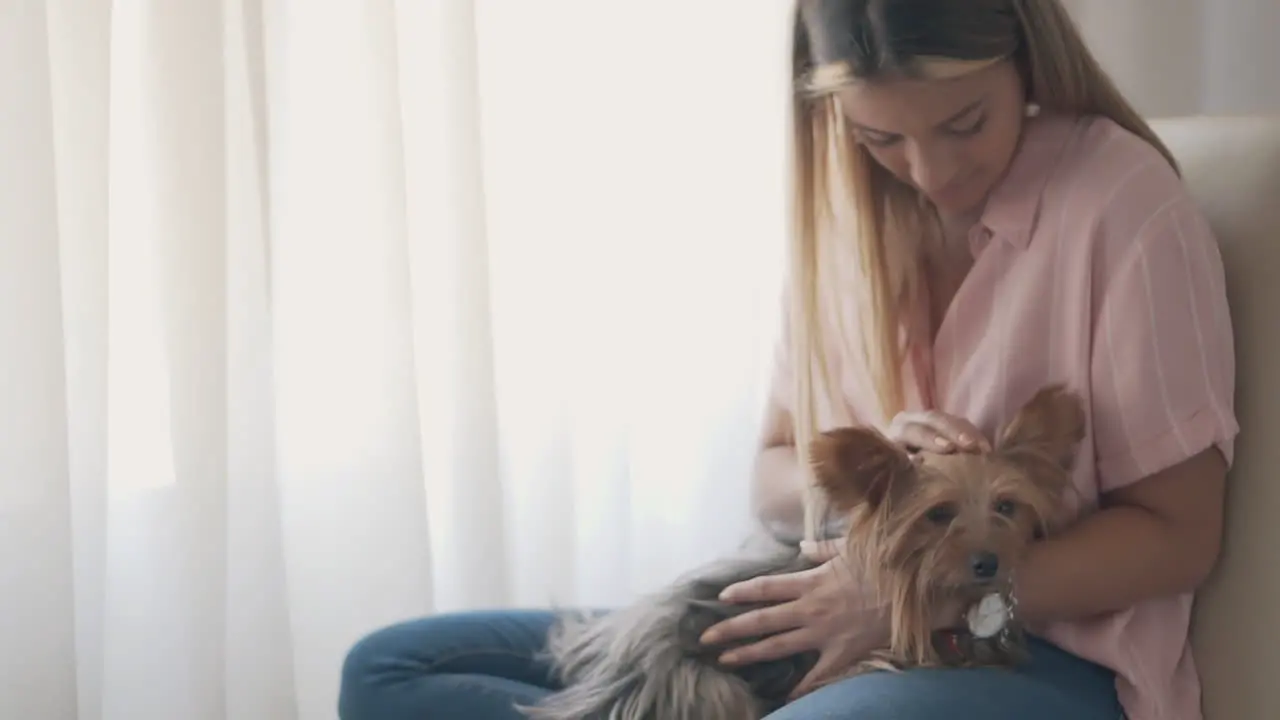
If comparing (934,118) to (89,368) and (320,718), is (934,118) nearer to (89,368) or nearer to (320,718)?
(89,368)

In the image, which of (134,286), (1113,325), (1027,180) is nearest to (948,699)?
(1113,325)

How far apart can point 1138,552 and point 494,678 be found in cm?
70

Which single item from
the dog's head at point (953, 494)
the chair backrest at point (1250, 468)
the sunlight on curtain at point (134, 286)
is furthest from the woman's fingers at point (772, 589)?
the sunlight on curtain at point (134, 286)

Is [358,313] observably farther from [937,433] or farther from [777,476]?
[937,433]

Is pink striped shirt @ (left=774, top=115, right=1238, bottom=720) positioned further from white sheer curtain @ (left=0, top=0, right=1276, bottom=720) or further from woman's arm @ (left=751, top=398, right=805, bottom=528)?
white sheer curtain @ (left=0, top=0, right=1276, bottom=720)

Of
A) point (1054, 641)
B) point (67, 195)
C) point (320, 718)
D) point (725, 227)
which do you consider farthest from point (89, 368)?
point (1054, 641)

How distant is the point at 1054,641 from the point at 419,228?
1.03 metres

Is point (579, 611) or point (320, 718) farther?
point (320, 718)

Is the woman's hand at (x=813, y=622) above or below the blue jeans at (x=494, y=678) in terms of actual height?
above

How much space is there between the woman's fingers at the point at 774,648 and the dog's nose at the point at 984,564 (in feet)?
0.59

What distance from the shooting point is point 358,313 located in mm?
1929

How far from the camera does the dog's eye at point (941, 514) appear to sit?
50.2 inches

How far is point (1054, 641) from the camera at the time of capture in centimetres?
137

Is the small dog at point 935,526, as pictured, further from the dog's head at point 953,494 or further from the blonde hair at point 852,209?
the blonde hair at point 852,209
